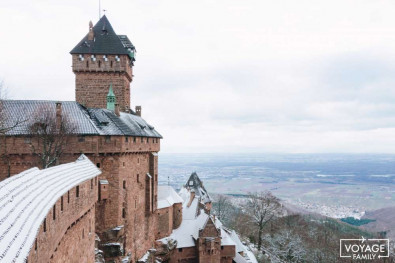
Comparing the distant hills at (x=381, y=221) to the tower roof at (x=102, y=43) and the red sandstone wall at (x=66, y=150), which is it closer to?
the red sandstone wall at (x=66, y=150)

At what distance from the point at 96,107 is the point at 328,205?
137m

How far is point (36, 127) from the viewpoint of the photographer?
21.5 m

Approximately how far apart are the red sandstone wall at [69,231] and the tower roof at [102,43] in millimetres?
14712

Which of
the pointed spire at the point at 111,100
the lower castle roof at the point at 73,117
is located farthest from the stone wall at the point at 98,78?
the lower castle roof at the point at 73,117

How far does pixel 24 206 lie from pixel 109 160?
1592 centimetres

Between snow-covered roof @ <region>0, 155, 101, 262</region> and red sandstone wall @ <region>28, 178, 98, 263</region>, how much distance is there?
53 centimetres

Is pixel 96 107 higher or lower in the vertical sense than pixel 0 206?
higher

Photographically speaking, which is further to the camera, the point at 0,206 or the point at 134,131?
the point at 134,131

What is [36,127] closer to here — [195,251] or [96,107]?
[96,107]

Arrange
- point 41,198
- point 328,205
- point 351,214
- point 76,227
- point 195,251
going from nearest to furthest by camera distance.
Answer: point 41,198 < point 76,227 < point 195,251 < point 351,214 < point 328,205

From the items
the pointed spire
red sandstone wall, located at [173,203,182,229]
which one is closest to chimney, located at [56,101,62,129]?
the pointed spire

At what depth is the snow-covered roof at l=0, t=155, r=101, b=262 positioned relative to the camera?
17.6ft

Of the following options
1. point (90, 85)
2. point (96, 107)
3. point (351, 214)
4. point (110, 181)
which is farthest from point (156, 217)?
point (351, 214)

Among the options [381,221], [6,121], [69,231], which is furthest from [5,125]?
[381,221]
